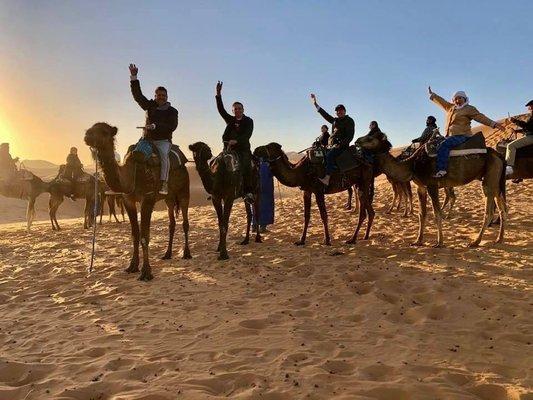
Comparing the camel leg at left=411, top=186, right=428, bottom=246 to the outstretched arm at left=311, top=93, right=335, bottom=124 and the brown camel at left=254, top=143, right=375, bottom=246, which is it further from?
the outstretched arm at left=311, top=93, right=335, bottom=124

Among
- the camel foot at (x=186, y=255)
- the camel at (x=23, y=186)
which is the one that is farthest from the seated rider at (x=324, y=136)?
the camel at (x=23, y=186)

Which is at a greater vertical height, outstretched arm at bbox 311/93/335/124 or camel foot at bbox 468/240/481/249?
outstretched arm at bbox 311/93/335/124

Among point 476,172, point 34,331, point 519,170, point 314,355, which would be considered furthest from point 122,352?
point 519,170

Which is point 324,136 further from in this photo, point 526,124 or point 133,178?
point 133,178

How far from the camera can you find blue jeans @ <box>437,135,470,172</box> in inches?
392

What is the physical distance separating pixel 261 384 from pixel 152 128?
6.02 m

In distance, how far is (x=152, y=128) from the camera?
8.50 metres

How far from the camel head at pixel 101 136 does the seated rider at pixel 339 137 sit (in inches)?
211

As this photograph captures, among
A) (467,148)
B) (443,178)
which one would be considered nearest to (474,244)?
(443,178)

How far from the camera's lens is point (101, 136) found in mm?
7754

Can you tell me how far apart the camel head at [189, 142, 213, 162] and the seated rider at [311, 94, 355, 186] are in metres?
3.16

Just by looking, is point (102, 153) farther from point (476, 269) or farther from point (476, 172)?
point (476, 172)

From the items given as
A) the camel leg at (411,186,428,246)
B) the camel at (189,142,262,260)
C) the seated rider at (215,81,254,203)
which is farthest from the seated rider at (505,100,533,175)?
the camel at (189,142,262,260)

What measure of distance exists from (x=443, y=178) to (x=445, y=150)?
2.27 ft
